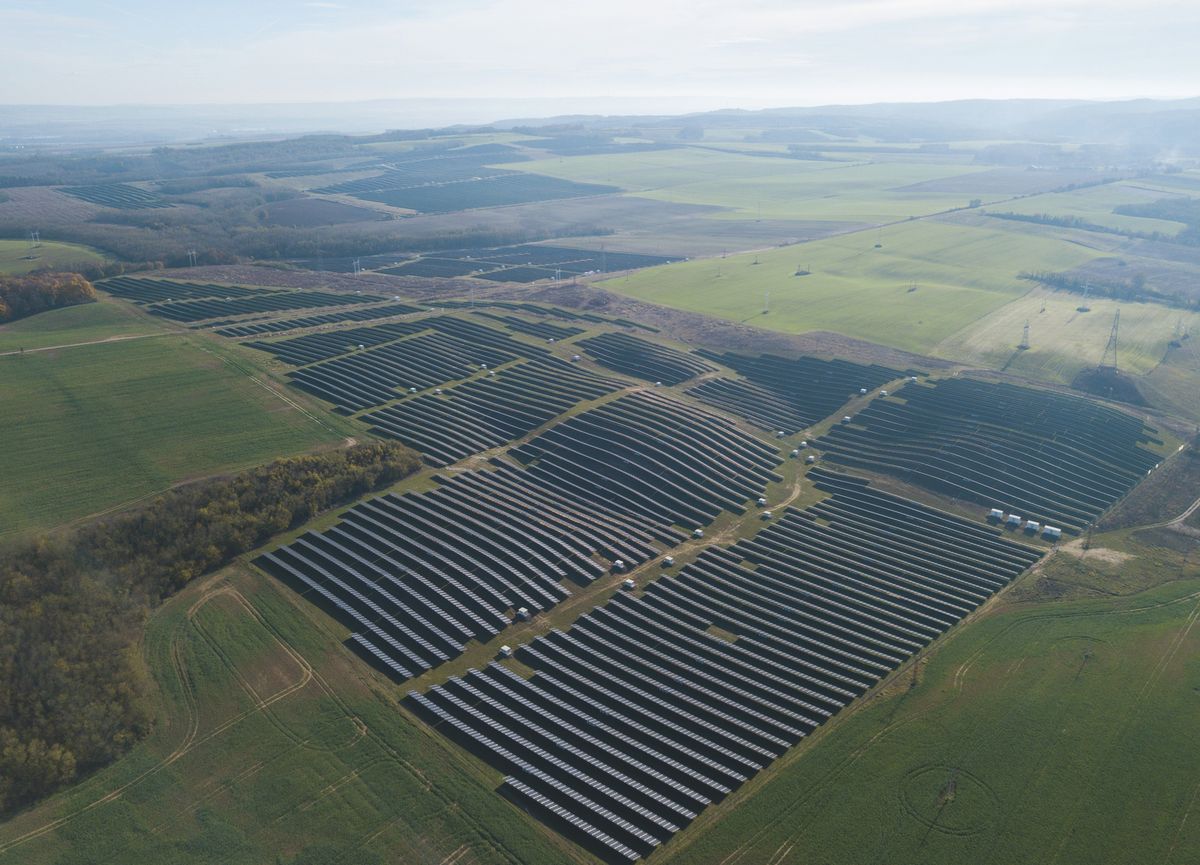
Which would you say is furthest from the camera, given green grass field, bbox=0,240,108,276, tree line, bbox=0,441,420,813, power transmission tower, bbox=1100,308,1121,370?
green grass field, bbox=0,240,108,276

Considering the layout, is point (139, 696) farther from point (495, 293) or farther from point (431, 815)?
point (495, 293)

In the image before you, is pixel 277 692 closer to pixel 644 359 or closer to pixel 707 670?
pixel 707 670

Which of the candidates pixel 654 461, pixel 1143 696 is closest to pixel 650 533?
pixel 654 461

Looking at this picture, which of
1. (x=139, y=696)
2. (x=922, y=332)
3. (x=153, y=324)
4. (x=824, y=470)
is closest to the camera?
(x=139, y=696)

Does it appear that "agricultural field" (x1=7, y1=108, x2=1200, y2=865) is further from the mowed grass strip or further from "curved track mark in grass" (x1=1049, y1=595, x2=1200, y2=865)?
the mowed grass strip

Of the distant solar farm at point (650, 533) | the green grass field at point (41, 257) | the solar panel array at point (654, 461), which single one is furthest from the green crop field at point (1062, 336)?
the green grass field at point (41, 257)

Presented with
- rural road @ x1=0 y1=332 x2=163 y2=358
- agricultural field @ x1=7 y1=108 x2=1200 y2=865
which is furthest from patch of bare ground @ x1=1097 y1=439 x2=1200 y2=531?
rural road @ x1=0 y1=332 x2=163 y2=358

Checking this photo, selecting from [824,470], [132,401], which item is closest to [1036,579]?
[824,470]
